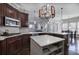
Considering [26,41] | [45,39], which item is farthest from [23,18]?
[45,39]

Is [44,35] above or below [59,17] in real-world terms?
below

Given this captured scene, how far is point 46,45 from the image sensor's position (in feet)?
5.99

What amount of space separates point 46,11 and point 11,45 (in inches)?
33.4

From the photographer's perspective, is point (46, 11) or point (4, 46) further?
point (46, 11)

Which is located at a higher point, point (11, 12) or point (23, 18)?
point (11, 12)

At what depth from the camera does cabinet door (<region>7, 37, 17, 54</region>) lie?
1796 millimetres

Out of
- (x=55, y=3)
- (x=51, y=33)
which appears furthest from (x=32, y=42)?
(x=55, y=3)

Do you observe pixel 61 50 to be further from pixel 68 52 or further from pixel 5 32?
pixel 5 32

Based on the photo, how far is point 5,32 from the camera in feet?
6.10

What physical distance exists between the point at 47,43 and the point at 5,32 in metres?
0.75

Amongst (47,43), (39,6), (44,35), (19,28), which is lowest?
(47,43)

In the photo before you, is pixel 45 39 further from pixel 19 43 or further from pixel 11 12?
pixel 11 12

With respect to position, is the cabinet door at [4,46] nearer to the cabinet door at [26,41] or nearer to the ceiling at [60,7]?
the cabinet door at [26,41]

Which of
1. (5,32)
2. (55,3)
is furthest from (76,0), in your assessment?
(5,32)
